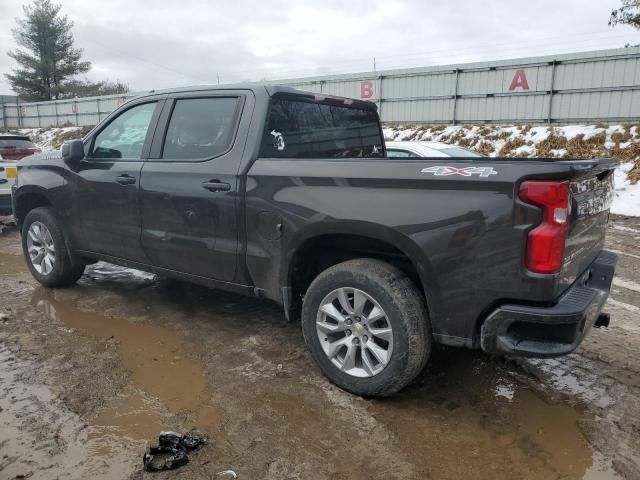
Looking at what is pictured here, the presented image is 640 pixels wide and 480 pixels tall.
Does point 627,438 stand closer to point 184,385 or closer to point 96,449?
point 184,385

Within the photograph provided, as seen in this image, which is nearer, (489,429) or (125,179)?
(489,429)

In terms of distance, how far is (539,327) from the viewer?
244cm

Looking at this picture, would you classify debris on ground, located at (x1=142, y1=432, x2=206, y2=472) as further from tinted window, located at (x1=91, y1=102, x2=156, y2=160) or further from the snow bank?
the snow bank

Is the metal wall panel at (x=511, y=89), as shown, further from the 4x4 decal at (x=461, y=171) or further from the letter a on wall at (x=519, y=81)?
the 4x4 decal at (x=461, y=171)

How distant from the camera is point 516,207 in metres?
2.33

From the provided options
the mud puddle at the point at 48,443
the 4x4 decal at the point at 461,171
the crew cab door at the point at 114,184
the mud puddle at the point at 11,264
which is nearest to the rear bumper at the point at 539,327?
the 4x4 decal at the point at 461,171

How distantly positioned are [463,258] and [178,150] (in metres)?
2.35

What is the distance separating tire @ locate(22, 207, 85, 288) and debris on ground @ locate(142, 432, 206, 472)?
2.92m

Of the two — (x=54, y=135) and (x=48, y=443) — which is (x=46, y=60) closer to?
(x=54, y=135)

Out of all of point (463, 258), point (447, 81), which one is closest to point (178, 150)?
point (463, 258)

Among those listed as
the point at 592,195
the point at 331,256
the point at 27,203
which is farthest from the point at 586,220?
the point at 27,203

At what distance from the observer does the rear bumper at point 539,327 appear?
2354mm

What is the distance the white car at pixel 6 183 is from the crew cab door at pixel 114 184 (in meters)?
4.39

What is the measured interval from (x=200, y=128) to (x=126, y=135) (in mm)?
909
